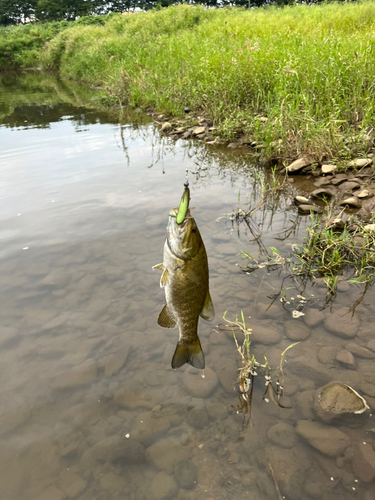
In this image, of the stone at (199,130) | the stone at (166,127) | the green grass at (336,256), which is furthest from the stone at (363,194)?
the stone at (166,127)

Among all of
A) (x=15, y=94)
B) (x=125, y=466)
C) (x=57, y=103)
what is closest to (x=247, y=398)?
(x=125, y=466)

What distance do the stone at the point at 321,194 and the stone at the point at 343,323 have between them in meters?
2.73

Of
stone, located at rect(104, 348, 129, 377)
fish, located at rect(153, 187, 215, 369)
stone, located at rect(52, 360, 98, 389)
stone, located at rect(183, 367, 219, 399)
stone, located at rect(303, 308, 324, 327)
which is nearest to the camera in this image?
fish, located at rect(153, 187, 215, 369)

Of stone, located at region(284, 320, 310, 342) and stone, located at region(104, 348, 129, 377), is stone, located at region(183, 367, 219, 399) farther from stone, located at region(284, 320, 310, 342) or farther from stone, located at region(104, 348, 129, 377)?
Result: stone, located at region(284, 320, 310, 342)

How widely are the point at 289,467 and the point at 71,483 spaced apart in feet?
5.05

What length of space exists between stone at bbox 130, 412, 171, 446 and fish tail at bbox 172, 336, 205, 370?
20.1 inches

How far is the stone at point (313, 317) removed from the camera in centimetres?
351

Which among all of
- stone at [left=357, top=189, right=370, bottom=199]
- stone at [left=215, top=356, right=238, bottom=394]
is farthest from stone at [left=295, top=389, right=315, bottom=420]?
stone at [left=357, top=189, right=370, bottom=199]

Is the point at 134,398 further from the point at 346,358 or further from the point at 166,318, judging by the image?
the point at 346,358

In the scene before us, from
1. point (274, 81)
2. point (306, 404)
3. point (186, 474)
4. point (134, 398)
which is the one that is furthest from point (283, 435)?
point (274, 81)

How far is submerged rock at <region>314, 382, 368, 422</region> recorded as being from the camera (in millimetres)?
2664

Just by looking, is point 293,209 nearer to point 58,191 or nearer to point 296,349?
point 296,349

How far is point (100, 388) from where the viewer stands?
119 inches

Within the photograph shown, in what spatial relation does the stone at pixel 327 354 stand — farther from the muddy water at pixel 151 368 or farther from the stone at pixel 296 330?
the stone at pixel 296 330
